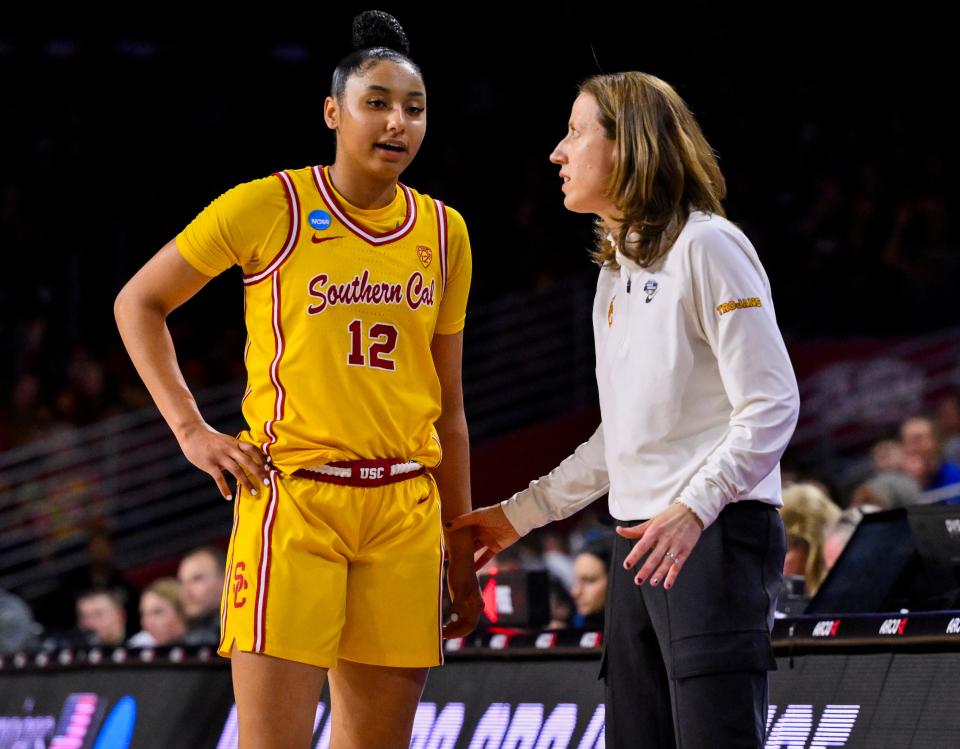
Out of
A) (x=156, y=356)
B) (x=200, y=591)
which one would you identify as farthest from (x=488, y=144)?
(x=156, y=356)

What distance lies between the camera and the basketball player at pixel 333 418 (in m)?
3.51

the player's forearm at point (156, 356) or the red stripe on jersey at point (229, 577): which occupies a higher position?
the player's forearm at point (156, 356)

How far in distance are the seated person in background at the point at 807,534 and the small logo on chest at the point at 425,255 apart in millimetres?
2937

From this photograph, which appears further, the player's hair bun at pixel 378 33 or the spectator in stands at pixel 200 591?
the spectator in stands at pixel 200 591

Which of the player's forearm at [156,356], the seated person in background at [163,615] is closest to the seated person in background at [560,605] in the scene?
the seated person in background at [163,615]

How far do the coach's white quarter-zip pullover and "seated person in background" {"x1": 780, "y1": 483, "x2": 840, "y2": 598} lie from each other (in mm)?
3274

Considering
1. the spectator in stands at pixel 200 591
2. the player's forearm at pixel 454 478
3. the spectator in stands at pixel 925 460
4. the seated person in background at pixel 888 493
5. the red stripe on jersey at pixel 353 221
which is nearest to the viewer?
the red stripe on jersey at pixel 353 221

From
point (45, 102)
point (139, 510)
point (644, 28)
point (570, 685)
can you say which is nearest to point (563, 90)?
point (644, 28)

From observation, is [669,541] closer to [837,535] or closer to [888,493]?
[837,535]

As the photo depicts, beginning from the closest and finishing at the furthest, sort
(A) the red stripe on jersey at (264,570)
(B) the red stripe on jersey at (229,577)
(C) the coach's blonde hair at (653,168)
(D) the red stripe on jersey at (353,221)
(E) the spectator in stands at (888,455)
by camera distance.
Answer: (C) the coach's blonde hair at (653,168) → (A) the red stripe on jersey at (264,570) → (B) the red stripe on jersey at (229,577) → (D) the red stripe on jersey at (353,221) → (E) the spectator in stands at (888,455)

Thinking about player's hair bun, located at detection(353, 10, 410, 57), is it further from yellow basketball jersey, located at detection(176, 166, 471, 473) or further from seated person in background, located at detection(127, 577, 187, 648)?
seated person in background, located at detection(127, 577, 187, 648)

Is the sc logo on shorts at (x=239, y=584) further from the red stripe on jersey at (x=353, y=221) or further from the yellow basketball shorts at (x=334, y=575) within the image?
the red stripe on jersey at (x=353, y=221)

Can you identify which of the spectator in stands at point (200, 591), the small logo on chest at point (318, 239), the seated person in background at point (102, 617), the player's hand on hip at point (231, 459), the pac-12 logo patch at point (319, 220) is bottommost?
the seated person in background at point (102, 617)

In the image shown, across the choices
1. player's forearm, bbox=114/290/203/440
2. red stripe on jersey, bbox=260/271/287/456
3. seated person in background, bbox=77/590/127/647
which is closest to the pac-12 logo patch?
red stripe on jersey, bbox=260/271/287/456
